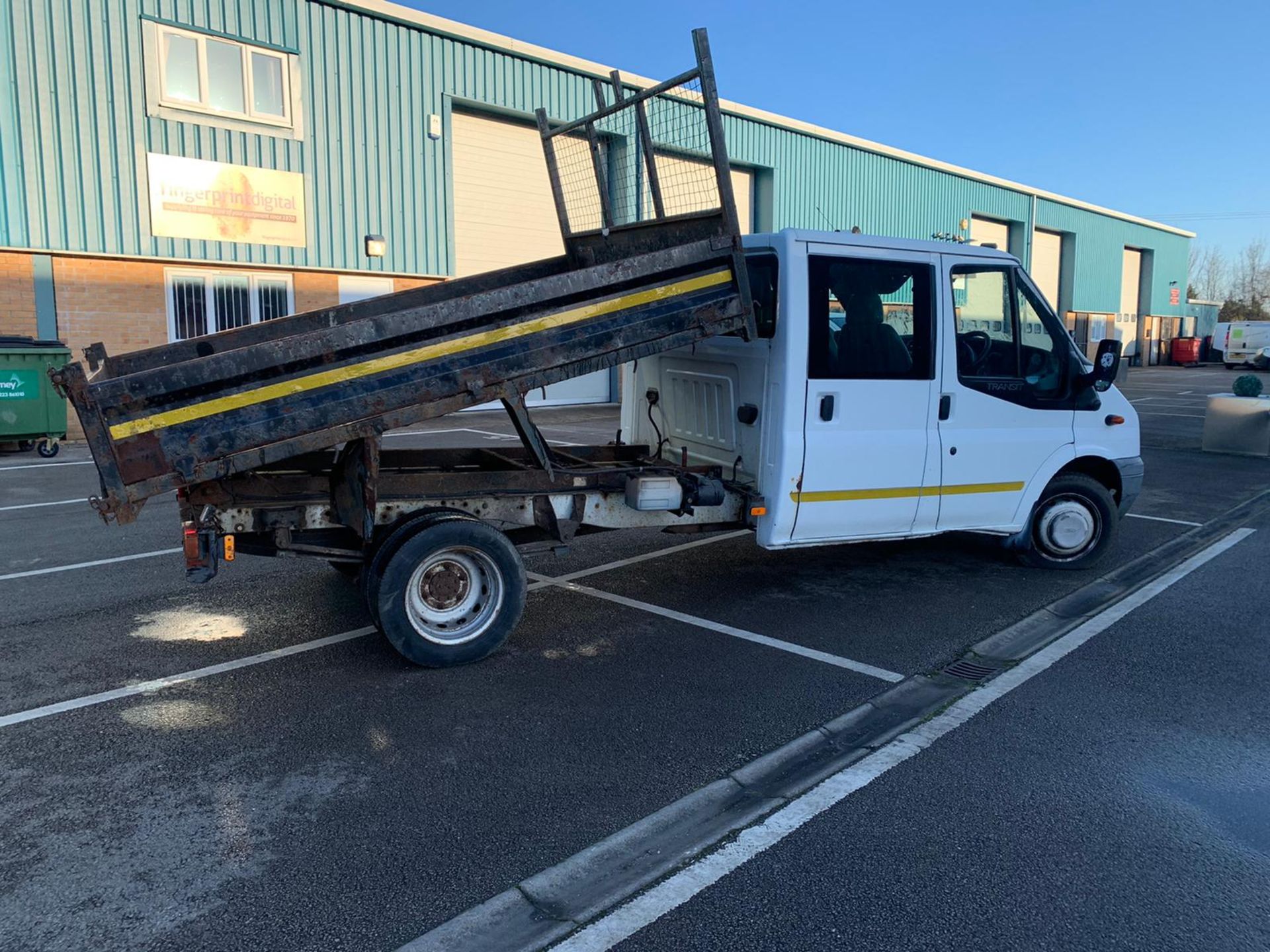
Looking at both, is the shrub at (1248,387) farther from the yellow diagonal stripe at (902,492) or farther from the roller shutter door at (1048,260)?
the roller shutter door at (1048,260)

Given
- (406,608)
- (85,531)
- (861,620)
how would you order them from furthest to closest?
(85,531)
(861,620)
(406,608)

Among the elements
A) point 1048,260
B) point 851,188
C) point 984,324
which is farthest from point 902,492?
point 1048,260

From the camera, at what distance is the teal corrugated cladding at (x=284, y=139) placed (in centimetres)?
1454

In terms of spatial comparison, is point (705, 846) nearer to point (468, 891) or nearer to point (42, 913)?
point (468, 891)

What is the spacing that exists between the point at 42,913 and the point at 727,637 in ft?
12.2

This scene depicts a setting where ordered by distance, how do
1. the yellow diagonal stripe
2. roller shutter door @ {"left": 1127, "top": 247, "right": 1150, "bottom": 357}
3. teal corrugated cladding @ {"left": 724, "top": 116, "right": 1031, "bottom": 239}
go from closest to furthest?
the yellow diagonal stripe < teal corrugated cladding @ {"left": 724, "top": 116, "right": 1031, "bottom": 239} < roller shutter door @ {"left": 1127, "top": 247, "right": 1150, "bottom": 357}

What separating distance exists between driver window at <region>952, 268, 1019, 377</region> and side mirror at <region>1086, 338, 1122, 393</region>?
0.64 metres

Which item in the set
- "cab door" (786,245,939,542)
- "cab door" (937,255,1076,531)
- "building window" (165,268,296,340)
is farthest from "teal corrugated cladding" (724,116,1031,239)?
"cab door" (786,245,939,542)

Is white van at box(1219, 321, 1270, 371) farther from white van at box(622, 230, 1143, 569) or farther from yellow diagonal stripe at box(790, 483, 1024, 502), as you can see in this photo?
yellow diagonal stripe at box(790, 483, 1024, 502)

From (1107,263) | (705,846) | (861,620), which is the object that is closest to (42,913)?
(705,846)

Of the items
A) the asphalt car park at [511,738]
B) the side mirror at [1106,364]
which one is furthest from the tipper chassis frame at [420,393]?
the side mirror at [1106,364]

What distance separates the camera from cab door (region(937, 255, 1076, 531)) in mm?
6398

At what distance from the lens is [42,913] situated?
3035 mm

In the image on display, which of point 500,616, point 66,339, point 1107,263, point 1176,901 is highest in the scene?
point 1107,263
